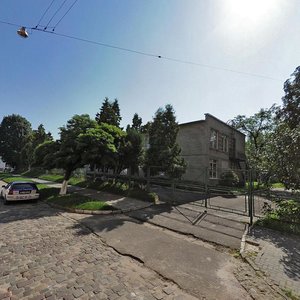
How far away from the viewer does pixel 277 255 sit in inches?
227

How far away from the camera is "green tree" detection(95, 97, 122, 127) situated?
2641 centimetres

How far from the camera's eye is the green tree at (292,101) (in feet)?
75.6

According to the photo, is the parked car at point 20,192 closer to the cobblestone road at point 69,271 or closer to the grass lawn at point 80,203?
the grass lawn at point 80,203

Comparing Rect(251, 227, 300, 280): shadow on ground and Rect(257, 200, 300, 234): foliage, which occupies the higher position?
Rect(257, 200, 300, 234): foliage

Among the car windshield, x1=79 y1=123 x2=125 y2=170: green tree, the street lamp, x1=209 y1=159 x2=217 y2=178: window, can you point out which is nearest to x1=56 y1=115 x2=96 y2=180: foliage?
x1=79 y1=123 x2=125 y2=170: green tree

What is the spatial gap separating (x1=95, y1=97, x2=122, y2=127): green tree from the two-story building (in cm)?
887

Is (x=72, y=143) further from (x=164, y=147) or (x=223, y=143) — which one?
(x=223, y=143)

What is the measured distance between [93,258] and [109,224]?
10.2ft

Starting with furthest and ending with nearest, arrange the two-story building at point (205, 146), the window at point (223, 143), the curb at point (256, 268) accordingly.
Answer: the window at point (223, 143) → the two-story building at point (205, 146) → the curb at point (256, 268)

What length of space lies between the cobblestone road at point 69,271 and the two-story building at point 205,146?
15030mm

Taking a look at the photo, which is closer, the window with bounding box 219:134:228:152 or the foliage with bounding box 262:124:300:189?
the foliage with bounding box 262:124:300:189

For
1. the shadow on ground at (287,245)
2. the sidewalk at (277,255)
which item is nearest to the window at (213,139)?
the shadow on ground at (287,245)

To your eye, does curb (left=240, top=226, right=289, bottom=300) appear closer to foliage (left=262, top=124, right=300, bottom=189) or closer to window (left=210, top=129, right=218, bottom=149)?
foliage (left=262, top=124, right=300, bottom=189)

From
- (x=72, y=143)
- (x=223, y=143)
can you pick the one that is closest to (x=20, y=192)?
(x=72, y=143)
